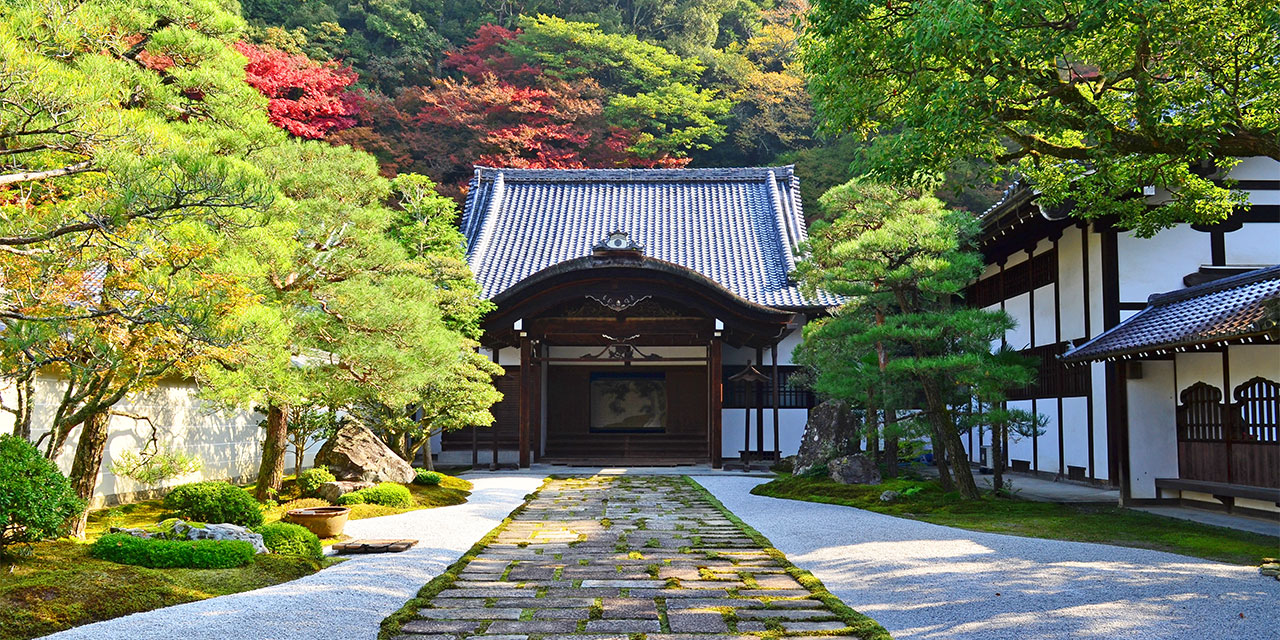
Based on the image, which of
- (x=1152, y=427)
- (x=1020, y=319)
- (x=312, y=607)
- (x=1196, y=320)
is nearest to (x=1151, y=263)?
(x=1152, y=427)

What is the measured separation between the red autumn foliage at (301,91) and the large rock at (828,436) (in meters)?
16.3

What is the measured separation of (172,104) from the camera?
7.24 metres

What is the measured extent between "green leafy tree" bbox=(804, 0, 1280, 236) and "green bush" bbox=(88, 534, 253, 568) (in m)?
5.95

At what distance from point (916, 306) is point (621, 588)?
7529 mm

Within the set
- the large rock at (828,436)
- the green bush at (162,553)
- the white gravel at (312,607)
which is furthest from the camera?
the large rock at (828,436)

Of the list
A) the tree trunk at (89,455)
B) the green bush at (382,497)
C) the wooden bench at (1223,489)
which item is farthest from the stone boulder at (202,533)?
the wooden bench at (1223,489)

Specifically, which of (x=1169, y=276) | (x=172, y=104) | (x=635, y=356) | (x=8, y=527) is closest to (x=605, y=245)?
(x=635, y=356)

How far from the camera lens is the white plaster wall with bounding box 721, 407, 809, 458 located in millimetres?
18844

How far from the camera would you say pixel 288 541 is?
299 inches

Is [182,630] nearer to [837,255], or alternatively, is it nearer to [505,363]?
[837,255]

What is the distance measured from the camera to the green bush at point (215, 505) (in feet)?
28.7

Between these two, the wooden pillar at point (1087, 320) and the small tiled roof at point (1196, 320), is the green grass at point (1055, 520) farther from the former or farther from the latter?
the wooden pillar at point (1087, 320)

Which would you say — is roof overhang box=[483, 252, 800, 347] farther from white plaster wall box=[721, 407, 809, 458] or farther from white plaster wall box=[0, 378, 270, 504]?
white plaster wall box=[0, 378, 270, 504]

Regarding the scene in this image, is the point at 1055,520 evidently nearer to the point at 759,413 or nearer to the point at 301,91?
the point at 759,413
